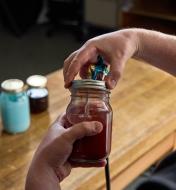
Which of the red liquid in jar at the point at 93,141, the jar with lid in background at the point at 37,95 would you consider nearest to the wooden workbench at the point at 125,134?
the jar with lid in background at the point at 37,95

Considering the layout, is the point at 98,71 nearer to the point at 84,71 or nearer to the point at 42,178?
the point at 84,71

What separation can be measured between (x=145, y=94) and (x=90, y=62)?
2.03ft

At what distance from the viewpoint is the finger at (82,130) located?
67 cm

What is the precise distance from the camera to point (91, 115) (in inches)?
27.4

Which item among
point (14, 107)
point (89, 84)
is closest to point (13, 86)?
point (14, 107)

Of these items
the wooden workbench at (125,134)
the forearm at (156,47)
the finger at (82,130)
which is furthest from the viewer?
the wooden workbench at (125,134)

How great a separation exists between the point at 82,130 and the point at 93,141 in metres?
0.04

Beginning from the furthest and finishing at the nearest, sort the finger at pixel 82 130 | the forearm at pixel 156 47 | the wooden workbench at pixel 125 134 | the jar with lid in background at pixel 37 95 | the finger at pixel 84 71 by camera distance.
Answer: the jar with lid in background at pixel 37 95 < the wooden workbench at pixel 125 134 < the forearm at pixel 156 47 < the finger at pixel 84 71 < the finger at pixel 82 130

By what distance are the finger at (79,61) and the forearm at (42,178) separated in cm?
17

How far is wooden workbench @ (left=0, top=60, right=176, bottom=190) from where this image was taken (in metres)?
1.01

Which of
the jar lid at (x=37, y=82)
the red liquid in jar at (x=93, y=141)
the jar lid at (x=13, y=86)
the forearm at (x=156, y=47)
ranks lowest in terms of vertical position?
the jar lid at (x=37, y=82)

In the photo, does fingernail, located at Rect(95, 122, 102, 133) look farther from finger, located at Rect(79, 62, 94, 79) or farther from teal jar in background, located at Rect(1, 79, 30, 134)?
→ teal jar in background, located at Rect(1, 79, 30, 134)

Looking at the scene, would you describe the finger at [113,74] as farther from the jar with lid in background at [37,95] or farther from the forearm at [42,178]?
the jar with lid in background at [37,95]

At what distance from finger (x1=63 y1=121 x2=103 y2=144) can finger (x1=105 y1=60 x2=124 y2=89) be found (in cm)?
10
